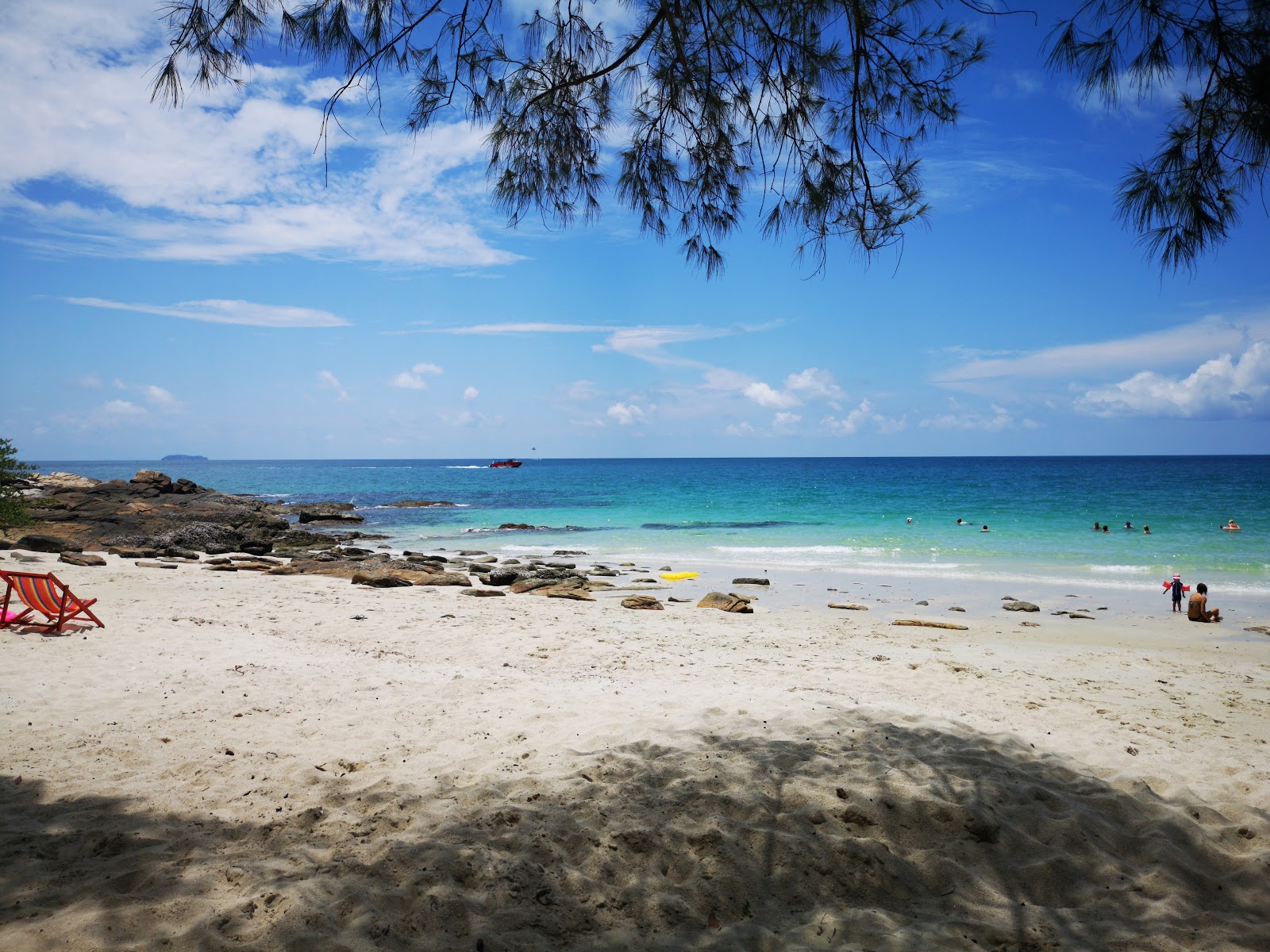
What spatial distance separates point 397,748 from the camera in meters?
4.69

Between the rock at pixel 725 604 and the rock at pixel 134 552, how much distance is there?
13289 millimetres

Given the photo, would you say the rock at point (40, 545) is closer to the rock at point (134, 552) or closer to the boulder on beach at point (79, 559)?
the rock at point (134, 552)

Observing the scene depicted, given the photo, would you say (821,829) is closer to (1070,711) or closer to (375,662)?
(1070,711)

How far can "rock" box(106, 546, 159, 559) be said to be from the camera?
16.5 metres

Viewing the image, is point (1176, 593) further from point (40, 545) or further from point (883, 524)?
point (40, 545)

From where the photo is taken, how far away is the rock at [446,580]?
13742 mm

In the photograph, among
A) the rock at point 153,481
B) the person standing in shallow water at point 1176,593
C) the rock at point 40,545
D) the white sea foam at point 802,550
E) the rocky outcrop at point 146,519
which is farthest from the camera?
the rock at point 153,481

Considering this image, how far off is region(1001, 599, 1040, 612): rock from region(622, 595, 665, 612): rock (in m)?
6.45

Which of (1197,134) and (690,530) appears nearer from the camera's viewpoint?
(1197,134)

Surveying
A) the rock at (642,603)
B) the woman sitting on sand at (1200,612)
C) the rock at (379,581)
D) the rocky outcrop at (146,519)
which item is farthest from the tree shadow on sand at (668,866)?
the rocky outcrop at (146,519)

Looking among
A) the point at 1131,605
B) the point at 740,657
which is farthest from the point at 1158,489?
the point at 740,657

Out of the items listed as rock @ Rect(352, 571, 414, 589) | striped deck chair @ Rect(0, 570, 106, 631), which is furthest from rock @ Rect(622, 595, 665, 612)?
striped deck chair @ Rect(0, 570, 106, 631)

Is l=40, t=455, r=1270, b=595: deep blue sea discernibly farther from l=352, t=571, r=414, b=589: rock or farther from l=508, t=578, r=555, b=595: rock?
l=352, t=571, r=414, b=589: rock

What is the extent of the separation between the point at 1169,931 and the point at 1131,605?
42.4 feet
